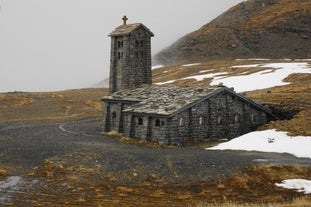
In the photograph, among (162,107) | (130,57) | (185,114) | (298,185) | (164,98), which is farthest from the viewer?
(130,57)

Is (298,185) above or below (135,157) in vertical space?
below

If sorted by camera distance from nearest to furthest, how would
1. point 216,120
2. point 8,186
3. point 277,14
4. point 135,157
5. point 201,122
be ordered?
point 8,186, point 135,157, point 201,122, point 216,120, point 277,14

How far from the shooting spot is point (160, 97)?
1553 inches

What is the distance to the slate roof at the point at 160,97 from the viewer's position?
117ft

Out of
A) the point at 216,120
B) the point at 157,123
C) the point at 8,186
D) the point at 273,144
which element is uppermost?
the point at 216,120

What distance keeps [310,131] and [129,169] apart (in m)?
15.4

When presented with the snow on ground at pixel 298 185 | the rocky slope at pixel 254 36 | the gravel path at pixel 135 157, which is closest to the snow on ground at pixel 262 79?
the gravel path at pixel 135 157

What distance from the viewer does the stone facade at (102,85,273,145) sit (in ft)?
115

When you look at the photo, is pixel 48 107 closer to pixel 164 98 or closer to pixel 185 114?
pixel 164 98

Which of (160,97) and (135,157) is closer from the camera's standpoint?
(135,157)

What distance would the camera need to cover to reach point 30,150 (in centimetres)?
3169

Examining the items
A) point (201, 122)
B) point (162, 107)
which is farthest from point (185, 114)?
point (201, 122)

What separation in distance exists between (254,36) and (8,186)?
10723 centimetres

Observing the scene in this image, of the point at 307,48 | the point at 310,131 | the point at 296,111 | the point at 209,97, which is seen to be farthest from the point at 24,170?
the point at 307,48
